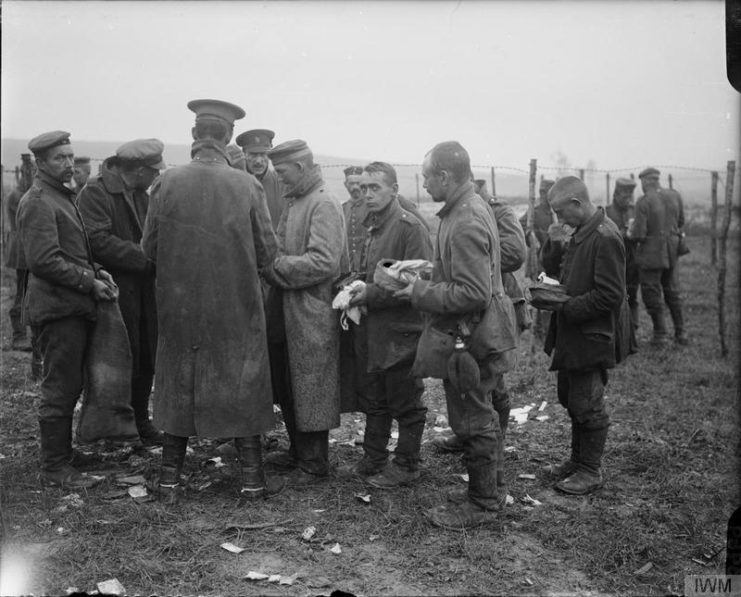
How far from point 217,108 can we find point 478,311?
2.10 m

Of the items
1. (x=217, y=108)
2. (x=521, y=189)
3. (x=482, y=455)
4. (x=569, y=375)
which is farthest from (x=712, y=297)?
(x=521, y=189)

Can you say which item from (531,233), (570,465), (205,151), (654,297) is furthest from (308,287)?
(654,297)

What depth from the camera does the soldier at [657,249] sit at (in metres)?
9.80

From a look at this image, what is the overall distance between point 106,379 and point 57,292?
0.75 m

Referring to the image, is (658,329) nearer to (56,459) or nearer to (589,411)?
(589,411)

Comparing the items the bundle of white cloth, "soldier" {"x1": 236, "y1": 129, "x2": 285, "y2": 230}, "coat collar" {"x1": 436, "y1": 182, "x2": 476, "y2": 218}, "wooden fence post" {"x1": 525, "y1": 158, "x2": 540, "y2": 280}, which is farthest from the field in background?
"wooden fence post" {"x1": 525, "y1": 158, "x2": 540, "y2": 280}

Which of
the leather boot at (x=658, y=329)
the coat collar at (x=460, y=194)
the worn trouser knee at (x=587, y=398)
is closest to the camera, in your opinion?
the coat collar at (x=460, y=194)

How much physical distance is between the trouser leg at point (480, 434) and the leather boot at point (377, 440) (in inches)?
36.8

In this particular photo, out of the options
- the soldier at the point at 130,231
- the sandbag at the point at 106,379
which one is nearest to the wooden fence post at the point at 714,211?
the soldier at the point at 130,231

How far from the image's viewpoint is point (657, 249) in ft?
32.4

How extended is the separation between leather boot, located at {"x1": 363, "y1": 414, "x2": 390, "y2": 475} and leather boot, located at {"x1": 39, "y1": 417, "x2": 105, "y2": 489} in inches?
75.5

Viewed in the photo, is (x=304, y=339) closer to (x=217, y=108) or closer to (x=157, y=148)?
(x=217, y=108)

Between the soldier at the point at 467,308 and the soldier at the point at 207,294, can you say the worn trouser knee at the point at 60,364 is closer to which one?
the soldier at the point at 207,294

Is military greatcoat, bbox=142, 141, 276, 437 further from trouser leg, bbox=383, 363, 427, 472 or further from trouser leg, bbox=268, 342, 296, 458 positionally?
trouser leg, bbox=383, 363, 427, 472
